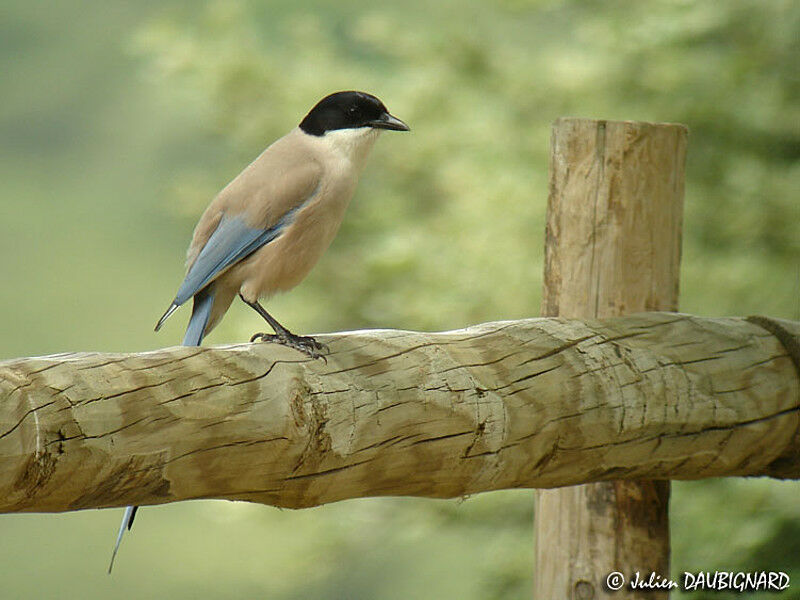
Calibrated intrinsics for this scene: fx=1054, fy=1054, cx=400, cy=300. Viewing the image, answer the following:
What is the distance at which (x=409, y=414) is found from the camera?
1532mm

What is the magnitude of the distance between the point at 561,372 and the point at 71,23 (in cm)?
462

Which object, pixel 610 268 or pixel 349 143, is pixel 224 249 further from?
pixel 610 268

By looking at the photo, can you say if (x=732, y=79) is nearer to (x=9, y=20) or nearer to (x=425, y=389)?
(x=425, y=389)

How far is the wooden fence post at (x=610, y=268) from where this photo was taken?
2.02m

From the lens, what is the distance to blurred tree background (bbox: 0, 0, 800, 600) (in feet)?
11.6

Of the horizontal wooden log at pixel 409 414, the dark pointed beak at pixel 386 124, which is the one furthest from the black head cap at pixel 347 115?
the horizontal wooden log at pixel 409 414

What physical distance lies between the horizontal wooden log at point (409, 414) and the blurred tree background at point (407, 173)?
84cm

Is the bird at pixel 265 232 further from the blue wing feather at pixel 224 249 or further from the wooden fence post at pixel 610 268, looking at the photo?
the wooden fence post at pixel 610 268

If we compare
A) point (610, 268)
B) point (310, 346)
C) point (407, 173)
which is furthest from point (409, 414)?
point (407, 173)

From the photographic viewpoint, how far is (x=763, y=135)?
140 inches

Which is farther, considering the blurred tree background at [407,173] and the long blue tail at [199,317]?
the blurred tree background at [407,173]

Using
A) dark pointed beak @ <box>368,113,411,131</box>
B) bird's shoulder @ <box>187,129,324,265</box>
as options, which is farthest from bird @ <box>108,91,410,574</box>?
dark pointed beak @ <box>368,113,411,131</box>

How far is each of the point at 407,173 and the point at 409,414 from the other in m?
3.41

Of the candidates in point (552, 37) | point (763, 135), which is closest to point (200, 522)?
point (552, 37)
